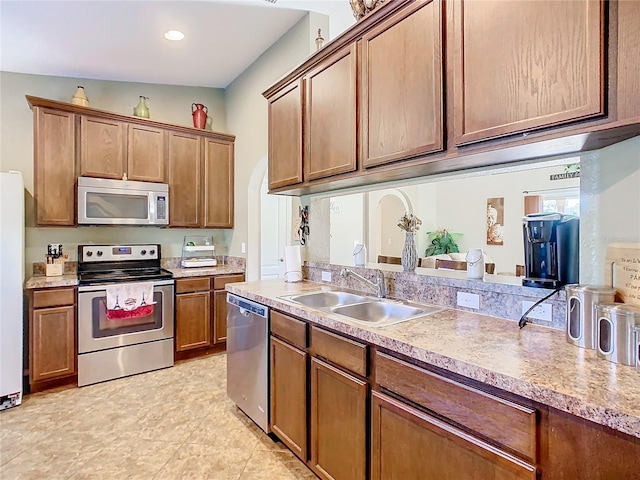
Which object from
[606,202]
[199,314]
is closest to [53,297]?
[199,314]

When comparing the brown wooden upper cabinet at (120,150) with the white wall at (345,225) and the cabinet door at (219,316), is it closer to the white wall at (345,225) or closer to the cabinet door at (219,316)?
the cabinet door at (219,316)

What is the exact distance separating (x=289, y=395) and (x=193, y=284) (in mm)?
2048

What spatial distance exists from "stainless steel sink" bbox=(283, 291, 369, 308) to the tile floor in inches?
36.6

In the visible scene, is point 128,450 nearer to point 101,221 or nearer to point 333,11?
point 101,221

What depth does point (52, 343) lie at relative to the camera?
9.70 feet

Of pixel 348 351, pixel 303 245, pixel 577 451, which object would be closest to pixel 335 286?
pixel 303 245

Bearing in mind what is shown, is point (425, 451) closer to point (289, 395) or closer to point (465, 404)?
point (465, 404)

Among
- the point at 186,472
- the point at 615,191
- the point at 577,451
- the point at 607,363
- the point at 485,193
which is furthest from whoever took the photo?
the point at 485,193

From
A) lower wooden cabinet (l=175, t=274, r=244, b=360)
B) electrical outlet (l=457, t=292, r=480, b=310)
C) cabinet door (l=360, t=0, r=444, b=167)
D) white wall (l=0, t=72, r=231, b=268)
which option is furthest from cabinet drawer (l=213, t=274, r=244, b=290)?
electrical outlet (l=457, t=292, r=480, b=310)

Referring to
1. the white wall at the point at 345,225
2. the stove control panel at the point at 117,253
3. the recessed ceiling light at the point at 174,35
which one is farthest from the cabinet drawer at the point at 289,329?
the recessed ceiling light at the point at 174,35

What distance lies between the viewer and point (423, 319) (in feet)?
5.39

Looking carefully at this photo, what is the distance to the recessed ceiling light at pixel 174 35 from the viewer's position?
3.08 m

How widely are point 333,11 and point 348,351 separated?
274cm

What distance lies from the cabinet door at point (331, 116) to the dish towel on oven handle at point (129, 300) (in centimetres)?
203
